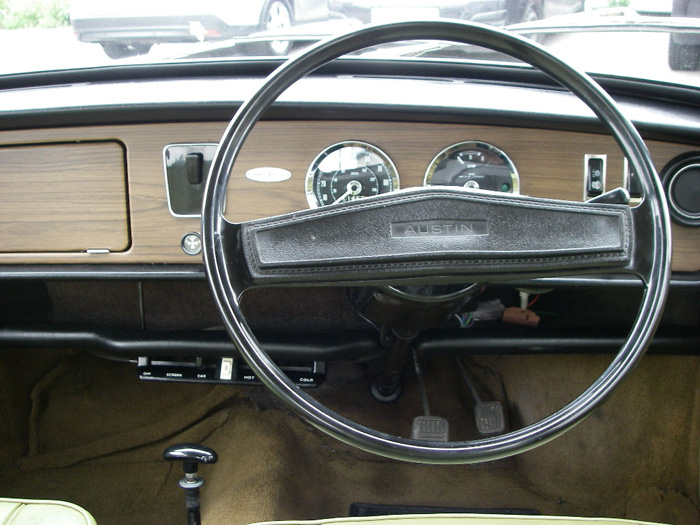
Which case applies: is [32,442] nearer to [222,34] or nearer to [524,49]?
[222,34]

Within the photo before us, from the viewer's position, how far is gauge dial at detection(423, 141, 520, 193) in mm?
1160

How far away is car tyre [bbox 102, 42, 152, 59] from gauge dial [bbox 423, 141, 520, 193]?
71 cm

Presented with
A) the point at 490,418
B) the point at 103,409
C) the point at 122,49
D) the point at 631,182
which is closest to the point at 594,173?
the point at 631,182

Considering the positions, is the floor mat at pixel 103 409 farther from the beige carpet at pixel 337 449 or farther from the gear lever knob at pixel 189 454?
the gear lever knob at pixel 189 454

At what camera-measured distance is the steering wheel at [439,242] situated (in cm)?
78

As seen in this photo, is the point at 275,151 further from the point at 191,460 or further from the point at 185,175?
the point at 191,460

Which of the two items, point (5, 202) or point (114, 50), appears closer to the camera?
point (5, 202)

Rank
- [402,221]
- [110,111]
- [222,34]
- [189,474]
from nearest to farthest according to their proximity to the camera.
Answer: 1. [402,221]
2. [110,111]
3. [189,474]
4. [222,34]

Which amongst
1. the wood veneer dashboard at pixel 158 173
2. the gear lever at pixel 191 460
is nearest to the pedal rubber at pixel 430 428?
the gear lever at pixel 191 460

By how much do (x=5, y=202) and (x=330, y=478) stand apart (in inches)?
42.4

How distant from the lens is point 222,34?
1.41 metres

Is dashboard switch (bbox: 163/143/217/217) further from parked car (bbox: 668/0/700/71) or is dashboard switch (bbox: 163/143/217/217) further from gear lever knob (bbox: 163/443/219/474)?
parked car (bbox: 668/0/700/71)

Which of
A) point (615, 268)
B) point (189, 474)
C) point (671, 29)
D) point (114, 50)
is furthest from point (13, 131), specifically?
point (671, 29)

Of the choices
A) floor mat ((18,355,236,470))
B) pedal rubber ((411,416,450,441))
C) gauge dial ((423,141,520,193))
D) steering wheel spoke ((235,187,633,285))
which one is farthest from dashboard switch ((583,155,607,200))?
floor mat ((18,355,236,470))
